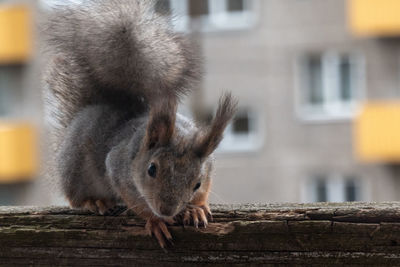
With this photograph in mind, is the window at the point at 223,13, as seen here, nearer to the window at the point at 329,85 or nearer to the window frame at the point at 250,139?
the window at the point at 329,85

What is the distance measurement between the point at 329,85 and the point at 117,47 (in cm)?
570

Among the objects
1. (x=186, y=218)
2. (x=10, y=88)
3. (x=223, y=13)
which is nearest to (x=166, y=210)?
(x=186, y=218)

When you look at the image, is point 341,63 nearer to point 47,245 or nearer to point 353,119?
point 353,119

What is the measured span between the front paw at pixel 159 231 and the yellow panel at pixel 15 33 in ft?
19.4

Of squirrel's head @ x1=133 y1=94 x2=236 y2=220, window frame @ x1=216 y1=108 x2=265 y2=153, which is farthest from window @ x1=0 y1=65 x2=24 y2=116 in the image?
squirrel's head @ x1=133 y1=94 x2=236 y2=220

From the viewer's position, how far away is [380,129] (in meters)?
6.69

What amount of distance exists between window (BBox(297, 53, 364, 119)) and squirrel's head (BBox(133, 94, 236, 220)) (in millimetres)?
5857

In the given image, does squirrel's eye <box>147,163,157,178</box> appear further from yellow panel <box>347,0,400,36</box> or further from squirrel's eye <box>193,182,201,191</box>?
yellow panel <box>347,0,400,36</box>

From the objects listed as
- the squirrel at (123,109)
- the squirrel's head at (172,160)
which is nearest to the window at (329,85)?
the squirrel at (123,109)

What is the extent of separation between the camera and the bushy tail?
1.47 meters

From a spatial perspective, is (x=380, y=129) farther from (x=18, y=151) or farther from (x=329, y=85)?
(x=18, y=151)

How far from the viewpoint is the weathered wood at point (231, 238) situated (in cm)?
97

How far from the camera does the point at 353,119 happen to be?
282 inches

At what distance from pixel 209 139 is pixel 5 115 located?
6.49 meters
